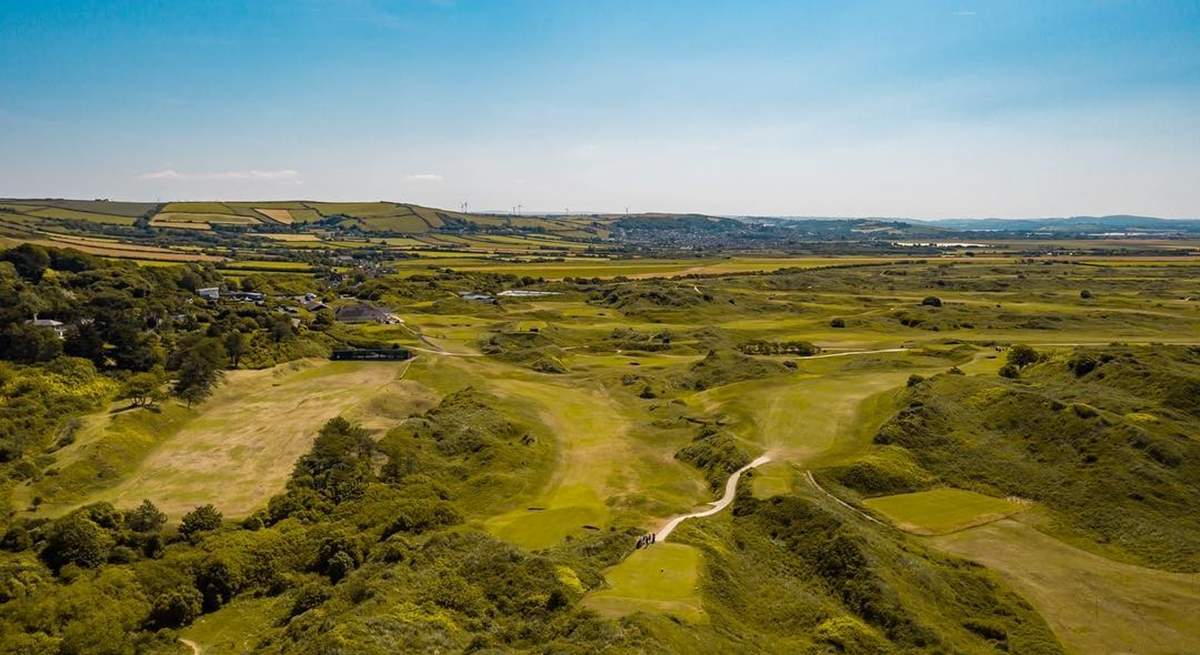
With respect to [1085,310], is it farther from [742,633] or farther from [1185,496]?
[742,633]

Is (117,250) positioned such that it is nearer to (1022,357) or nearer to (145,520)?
(145,520)

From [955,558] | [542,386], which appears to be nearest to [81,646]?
[955,558]

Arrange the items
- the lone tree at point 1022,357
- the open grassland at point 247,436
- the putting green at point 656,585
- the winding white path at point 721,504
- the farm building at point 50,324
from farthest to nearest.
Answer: the lone tree at point 1022,357 → the farm building at point 50,324 → the open grassland at point 247,436 → the winding white path at point 721,504 → the putting green at point 656,585

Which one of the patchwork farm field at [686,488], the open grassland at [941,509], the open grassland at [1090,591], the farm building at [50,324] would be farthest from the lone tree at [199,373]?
the open grassland at [1090,591]

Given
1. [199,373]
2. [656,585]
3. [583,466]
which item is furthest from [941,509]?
[199,373]

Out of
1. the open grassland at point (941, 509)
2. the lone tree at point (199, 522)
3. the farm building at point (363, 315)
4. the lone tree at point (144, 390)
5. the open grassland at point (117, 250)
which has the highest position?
the open grassland at point (117, 250)

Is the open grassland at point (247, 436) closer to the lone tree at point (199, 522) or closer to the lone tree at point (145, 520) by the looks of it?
the lone tree at point (199, 522)

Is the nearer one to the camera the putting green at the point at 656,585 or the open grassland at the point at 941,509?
the putting green at the point at 656,585
